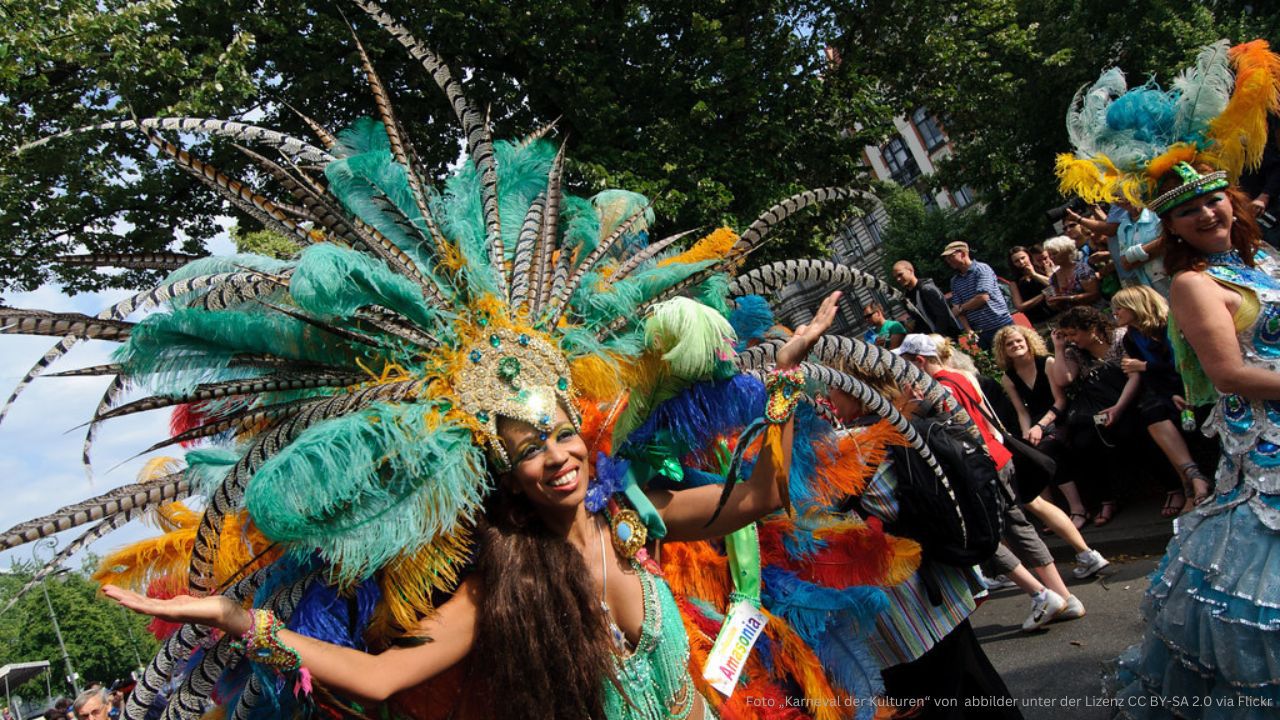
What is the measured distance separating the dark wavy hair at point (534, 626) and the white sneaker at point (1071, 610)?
324cm

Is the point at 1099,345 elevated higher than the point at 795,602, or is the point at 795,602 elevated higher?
the point at 795,602

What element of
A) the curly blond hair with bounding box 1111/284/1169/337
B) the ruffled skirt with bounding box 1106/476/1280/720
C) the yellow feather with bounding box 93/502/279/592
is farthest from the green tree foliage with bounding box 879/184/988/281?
the yellow feather with bounding box 93/502/279/592

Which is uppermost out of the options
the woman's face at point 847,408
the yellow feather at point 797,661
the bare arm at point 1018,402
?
the woman's face at point 847,408

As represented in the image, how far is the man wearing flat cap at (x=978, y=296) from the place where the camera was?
293 inches

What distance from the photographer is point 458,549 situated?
224 cm

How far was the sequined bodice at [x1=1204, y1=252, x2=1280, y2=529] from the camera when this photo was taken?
250cm

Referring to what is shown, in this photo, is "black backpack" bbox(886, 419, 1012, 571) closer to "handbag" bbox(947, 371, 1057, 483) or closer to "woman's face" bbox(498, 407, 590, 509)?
"handbag" bbox(947, 371, 1057, 483)

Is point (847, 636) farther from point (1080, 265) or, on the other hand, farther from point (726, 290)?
point (1080, 265)

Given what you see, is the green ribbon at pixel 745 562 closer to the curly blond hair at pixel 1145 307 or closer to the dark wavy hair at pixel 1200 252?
the dark wavy hair at pixel 1200 252

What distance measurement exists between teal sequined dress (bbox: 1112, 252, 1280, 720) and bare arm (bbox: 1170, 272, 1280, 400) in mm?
72

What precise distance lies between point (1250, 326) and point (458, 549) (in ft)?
8.12

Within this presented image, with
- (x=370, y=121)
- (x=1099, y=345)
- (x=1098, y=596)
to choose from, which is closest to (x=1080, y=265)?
(x=1099, y=345)

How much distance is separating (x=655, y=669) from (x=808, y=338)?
1039 mm

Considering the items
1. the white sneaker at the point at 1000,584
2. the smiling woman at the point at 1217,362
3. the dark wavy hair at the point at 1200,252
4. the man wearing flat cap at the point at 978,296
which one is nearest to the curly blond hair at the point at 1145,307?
the white sneaker at the point at 1000,584
